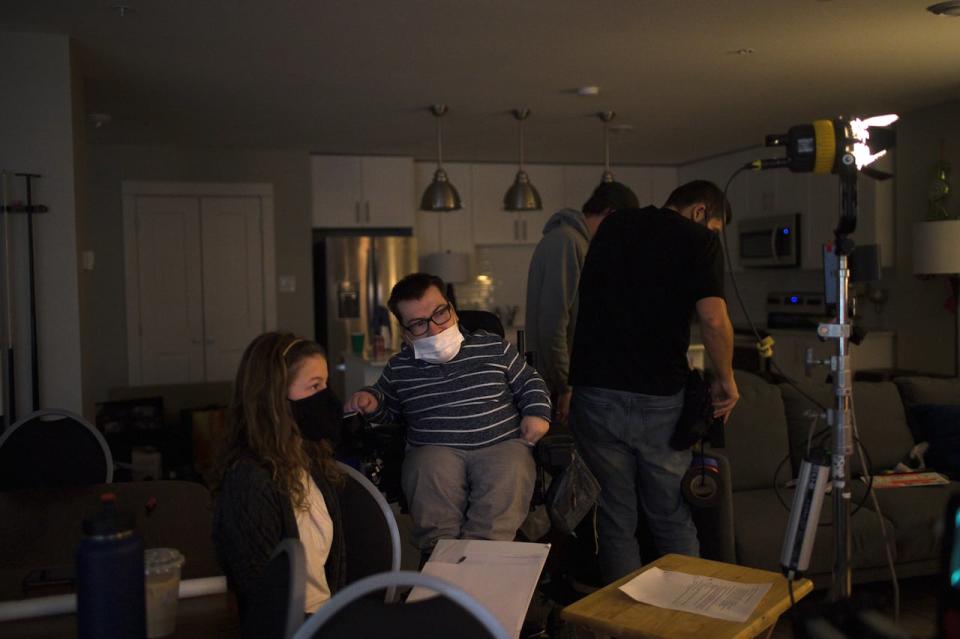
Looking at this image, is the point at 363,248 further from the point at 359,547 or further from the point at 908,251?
the point at 359,547

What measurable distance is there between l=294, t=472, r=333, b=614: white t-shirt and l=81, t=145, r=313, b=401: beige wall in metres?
5.03

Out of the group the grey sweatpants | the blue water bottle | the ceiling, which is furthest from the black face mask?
the ceiling

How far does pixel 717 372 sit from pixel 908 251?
12.2 ft

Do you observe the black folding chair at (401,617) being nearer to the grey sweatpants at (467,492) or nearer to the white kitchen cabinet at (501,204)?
the grey sweatpants at (467,492)

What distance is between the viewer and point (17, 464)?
Result: 275 centimetres

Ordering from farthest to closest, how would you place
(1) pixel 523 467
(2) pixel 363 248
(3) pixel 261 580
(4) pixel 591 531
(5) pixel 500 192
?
1. (5) pixel 500 192
2. (2) pixel 363 248
3. (4) pixel 591 531
4. (1) pixel 523 467
5. (3) pixel 261 580

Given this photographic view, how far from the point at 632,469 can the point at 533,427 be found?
356mm

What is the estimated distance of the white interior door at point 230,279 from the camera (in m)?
6.73

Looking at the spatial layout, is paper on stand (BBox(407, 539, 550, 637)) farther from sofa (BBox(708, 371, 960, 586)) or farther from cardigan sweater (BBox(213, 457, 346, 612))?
sofa (BBox(708, 371, 960, 586))

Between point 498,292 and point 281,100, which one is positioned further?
point 498,292

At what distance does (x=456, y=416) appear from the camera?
8.71 feet

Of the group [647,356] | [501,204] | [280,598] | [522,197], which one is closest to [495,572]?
[280,598]

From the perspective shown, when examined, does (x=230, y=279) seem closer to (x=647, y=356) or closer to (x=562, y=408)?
(x=562, y=408)

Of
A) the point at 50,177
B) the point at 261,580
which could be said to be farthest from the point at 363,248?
the point at 261,580
